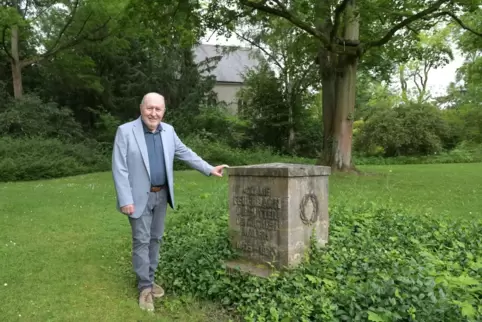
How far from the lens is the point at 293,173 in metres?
4.53

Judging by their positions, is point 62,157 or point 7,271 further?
point 62,157

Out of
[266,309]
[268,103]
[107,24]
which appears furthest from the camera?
[268,103]

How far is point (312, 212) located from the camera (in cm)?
486

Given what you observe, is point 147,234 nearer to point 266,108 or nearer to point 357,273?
point 357,273

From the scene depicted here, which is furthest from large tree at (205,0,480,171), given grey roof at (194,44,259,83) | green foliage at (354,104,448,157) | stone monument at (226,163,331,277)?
grey roof at (194,44,259,83)

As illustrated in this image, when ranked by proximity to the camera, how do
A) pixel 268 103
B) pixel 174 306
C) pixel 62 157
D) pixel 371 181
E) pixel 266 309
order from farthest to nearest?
pixel 268 103 < pixel 62 157 < pixel 371 181 < pixel 174 306 < pixel 266 309

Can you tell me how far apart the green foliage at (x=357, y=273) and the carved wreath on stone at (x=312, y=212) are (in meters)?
0.33

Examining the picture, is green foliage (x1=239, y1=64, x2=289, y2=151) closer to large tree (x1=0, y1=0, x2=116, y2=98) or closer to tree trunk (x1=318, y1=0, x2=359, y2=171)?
large tree (x1=0, y1=0, x2=116, y2=98)

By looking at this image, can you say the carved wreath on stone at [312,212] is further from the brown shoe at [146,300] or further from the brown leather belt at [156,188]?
the brown shoe at [146,300]

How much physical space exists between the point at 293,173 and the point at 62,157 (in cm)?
1771

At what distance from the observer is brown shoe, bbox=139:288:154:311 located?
14.3ft

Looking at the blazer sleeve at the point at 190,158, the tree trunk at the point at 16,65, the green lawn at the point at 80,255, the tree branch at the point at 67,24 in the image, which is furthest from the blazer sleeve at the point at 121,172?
the tree trunk at the point at 16,65


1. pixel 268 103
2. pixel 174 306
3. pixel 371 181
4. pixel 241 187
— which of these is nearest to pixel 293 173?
pixel 241 187

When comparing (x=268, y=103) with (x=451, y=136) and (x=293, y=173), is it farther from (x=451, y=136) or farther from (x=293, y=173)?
(x=293, y=173)
